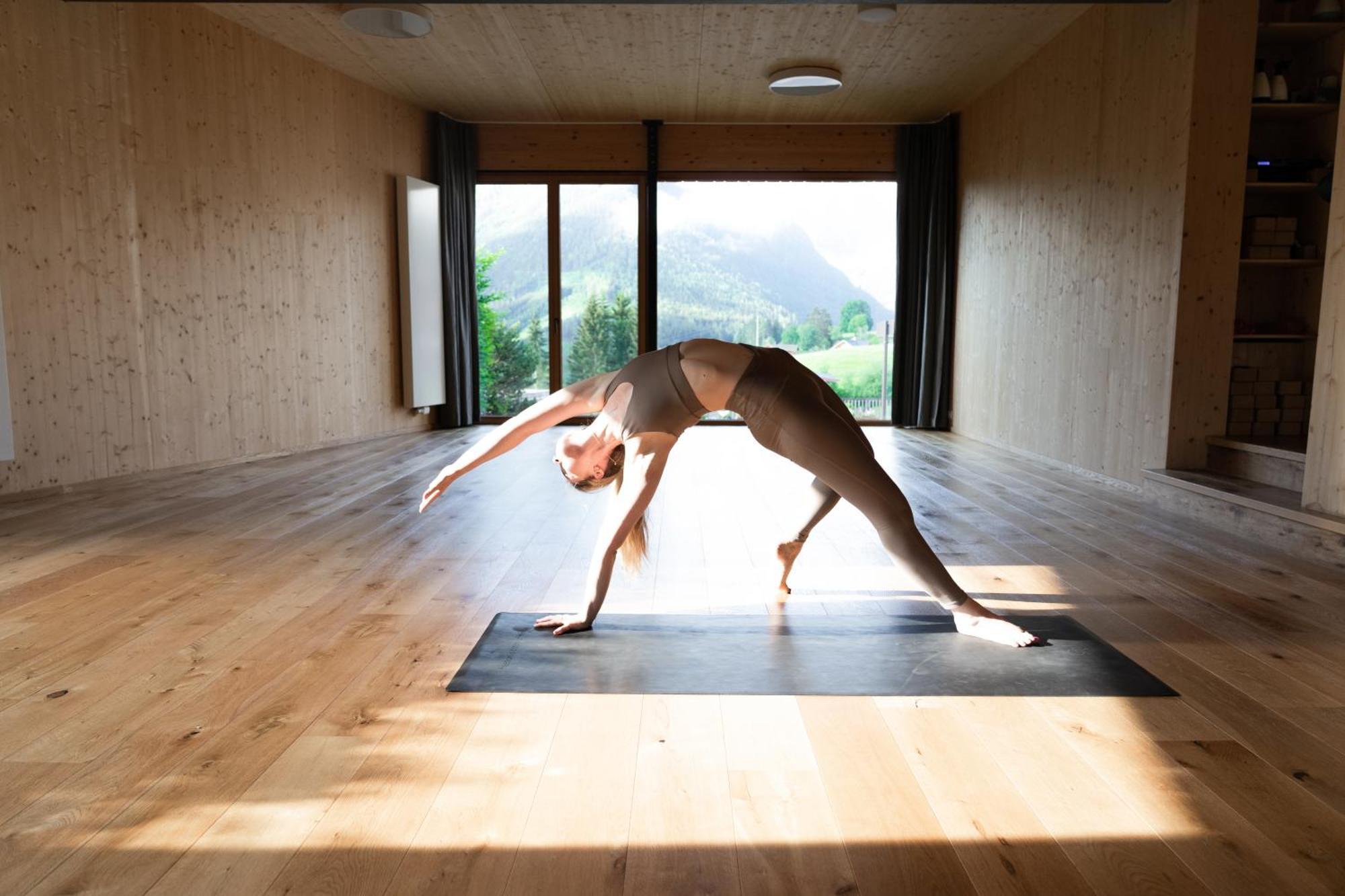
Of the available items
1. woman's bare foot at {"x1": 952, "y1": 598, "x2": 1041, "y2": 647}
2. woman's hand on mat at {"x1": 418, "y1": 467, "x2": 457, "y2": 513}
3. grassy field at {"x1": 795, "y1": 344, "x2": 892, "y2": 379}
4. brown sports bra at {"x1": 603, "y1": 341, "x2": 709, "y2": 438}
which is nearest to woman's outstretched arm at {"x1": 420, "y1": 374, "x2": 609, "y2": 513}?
woman's hand on mat at {"x1": 418, "y1": 467, "x2": 457, "y2": 513}

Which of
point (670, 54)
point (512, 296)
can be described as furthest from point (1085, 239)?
point (512, 296)

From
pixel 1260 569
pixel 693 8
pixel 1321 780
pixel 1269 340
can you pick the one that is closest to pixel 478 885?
pixel 1321 780

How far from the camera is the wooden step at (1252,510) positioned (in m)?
3.29

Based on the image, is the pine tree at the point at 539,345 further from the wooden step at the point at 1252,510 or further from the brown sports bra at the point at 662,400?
the brown sports bra at the point at 662,400

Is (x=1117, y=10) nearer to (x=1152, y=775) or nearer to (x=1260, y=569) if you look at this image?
(x=1260, y=569)

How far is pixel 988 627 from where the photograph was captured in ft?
7.95

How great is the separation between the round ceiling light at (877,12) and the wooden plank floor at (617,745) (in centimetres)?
335

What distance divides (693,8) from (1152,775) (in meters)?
5.11

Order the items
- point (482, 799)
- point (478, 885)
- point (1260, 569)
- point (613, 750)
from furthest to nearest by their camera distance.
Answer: point (1260, 569), point (613, 750), point (482, 799), point (478, 885)

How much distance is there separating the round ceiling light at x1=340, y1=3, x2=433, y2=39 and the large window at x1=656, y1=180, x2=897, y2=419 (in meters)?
3.09

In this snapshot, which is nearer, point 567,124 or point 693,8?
point 693,8

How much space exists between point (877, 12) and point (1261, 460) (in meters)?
3.17

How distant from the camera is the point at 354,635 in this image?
2.48 metres

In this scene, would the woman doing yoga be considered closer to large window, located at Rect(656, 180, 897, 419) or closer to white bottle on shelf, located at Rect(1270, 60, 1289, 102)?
white bottle on shelf, located at Rect(1270, 60, 1289, 102)
